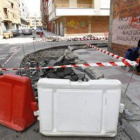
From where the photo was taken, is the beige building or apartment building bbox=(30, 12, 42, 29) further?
apartment building bbox=(30, 12, 42, 29)

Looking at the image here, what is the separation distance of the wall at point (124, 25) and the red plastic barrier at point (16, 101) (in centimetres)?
583

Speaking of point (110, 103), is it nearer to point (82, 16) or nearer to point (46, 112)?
point (46, 112)

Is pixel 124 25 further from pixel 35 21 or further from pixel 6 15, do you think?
pixel 35 21

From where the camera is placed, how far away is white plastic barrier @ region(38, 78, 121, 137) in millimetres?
2307

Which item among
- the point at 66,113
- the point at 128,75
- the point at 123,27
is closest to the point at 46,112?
the point at 66,113

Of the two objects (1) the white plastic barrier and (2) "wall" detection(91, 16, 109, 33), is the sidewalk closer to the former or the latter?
(1) the white plastic barrier

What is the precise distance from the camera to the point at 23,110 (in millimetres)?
2668

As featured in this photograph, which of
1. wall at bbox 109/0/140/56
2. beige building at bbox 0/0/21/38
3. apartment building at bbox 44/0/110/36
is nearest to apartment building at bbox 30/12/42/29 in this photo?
beige building at bbox 0/0/21/38

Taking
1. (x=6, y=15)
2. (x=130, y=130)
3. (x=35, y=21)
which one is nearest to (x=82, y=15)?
(x=130, y=130)

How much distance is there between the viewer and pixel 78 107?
2404 mm

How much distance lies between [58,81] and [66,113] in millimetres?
542

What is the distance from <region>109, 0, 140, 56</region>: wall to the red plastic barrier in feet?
19.1

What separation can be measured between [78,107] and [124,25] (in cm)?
666

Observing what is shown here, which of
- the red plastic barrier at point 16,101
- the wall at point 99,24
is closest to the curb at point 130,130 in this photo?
the red plastic barrier at point 16,101
